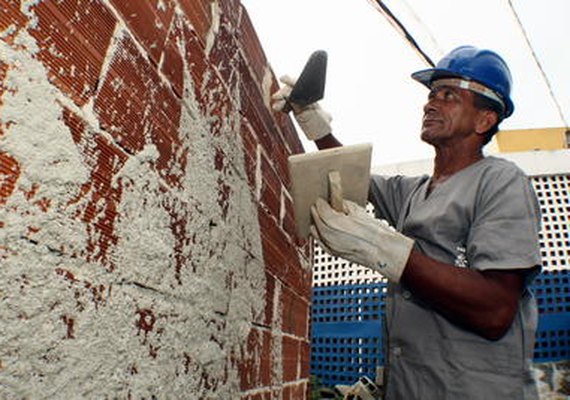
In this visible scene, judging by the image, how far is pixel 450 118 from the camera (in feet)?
5.49

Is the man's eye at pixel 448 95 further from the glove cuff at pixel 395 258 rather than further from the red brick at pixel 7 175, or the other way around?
the red brick at pixel 7 175

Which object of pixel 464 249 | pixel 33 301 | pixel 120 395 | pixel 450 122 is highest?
pixel 450 122

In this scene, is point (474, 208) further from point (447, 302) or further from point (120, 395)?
point (120, 395)

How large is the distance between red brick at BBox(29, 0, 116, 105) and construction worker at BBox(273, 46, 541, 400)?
2.75ft

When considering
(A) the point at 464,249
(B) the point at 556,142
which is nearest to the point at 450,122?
(A) the point at 464,249

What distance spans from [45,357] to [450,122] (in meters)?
1.61

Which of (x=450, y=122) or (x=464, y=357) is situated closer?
(x=464, y=357)

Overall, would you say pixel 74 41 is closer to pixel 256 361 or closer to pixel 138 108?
pixel 138 108

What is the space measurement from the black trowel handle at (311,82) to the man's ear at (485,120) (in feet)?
2.25

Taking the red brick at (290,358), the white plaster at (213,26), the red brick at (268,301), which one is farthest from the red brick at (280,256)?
the white plaster at (213,26)

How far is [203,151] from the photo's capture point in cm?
98

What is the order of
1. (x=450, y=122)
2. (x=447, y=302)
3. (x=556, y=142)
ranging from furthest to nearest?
(x=556, y=142), (x=450, y=122), (x=447, y=302)

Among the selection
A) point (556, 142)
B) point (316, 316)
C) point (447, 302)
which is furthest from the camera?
point (556, 142)

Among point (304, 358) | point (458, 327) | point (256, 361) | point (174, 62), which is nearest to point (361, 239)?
point (458, 327)
